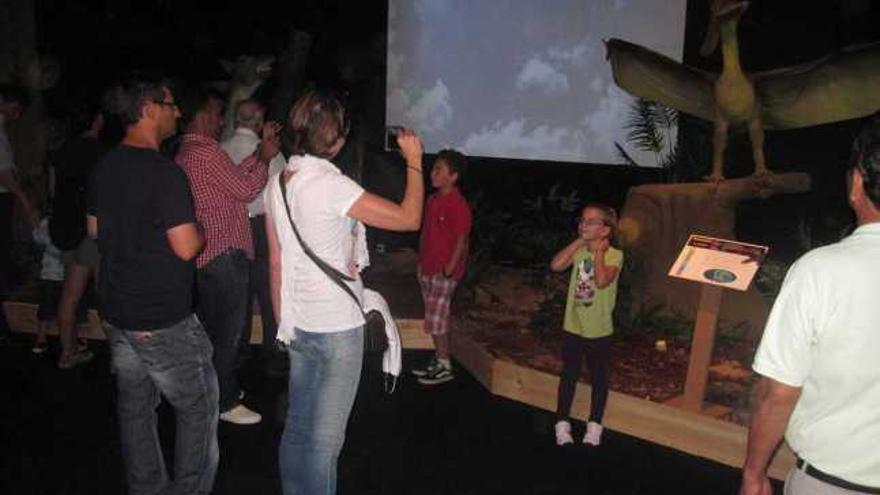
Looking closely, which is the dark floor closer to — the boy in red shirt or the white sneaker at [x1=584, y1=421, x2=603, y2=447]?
the white sneaker at [x1=584, y1=421, x2=603, y2=447]

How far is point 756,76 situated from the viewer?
504 cm

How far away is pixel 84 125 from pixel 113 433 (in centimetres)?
227

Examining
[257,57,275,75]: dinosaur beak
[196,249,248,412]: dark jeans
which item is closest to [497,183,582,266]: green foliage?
[257,57,275,75]: dinosaur beak

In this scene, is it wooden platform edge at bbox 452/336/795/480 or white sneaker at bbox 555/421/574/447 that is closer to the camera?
wooden platform edge at bbox 452/336/795/480

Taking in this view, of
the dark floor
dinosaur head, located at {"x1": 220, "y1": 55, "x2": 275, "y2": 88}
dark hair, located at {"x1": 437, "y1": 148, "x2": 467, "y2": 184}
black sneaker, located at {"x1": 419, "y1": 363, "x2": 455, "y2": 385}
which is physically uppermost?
dinosaur head, located at {"x1": 220, "y1": 55, "x2": 275, "y2": 88}

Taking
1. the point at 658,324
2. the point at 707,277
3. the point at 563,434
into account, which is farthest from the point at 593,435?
the point at 658,324

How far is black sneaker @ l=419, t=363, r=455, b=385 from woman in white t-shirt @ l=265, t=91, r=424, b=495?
210cm

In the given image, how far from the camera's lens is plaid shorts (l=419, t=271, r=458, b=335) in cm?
424

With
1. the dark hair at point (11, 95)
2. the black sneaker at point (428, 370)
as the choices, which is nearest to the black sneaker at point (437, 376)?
the black sneaker at point (428, 370)

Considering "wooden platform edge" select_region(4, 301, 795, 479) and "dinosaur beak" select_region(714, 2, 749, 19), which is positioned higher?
"dinosaur beak" select_region(714, 2, 749, 19)

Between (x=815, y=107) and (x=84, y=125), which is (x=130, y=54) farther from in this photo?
(x=815, y=107)

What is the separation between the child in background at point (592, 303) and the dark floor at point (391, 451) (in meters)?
0.24

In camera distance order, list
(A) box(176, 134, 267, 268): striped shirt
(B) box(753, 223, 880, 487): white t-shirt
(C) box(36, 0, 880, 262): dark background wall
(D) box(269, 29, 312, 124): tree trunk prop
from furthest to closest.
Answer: (C) box(36, 0, 880, 262): dark background wall < (D) box(269, 29, 312, 124): tree trunk prop < (A) box(176, 134, 267, 268): striped shirt < (B) box(753, 223, 880, 487): white t-shirt

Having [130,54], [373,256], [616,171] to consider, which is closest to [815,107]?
[616,171]
